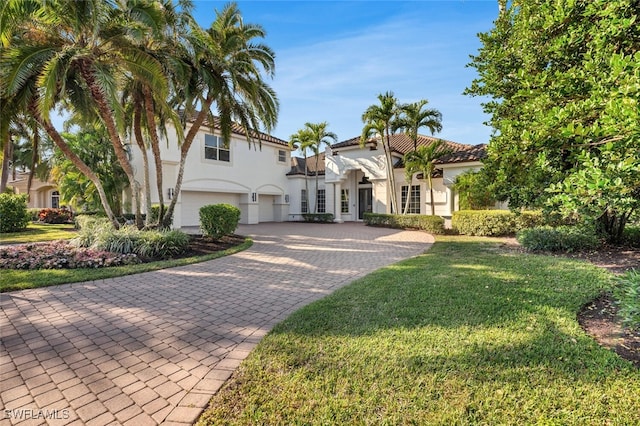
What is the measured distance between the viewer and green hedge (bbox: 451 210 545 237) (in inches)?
542

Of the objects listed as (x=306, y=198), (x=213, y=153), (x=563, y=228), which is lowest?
(x=563, y=228)

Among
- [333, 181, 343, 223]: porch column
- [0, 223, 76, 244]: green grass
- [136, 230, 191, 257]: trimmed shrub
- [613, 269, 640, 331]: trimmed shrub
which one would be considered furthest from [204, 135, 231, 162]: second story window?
[613, 269, 640, 331]: trimmed shrub

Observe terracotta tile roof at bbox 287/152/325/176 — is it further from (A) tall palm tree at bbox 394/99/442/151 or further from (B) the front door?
(A) tall palm tree at bbox 394/99/442/151

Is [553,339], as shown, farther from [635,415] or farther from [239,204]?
[239,204]

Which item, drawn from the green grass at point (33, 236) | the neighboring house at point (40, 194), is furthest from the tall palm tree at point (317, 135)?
the neighboring house at point (40, 194)

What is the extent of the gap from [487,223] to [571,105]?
486 inches

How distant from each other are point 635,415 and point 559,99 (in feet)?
11.3

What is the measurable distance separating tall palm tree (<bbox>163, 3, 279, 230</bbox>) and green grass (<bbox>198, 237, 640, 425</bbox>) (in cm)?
972

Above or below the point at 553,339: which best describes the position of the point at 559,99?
above

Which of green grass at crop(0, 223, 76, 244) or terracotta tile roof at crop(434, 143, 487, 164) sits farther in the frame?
terracotta tile roof at crop(434, 143, 487, 164)

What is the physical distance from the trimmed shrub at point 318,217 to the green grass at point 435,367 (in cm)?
1896

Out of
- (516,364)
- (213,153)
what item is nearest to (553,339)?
(516,364)

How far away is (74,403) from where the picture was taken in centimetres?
294

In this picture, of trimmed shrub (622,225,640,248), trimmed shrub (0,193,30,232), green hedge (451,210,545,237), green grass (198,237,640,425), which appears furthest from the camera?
trimmed shrub (0,193,30,232)
